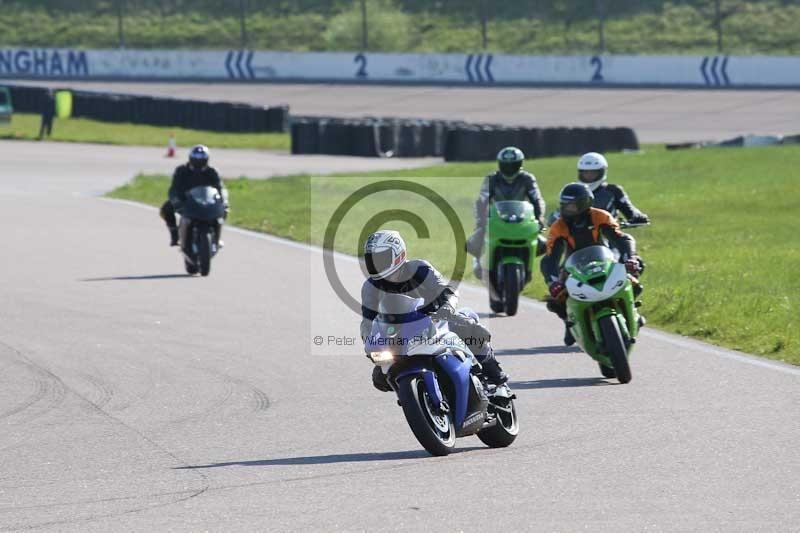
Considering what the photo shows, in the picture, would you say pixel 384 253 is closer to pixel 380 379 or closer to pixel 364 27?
pixel 380 379

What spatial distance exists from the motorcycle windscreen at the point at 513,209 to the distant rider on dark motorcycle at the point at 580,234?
2840 mm

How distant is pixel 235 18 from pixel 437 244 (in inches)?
2180

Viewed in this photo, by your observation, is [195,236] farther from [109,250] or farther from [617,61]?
[617,61]

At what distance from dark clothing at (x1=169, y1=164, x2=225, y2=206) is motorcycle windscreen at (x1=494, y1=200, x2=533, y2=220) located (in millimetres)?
5357

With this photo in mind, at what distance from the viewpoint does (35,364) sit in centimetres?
1301

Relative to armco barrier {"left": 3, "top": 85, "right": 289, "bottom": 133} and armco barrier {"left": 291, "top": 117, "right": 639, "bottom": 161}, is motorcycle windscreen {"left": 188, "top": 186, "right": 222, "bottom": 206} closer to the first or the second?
armco barrier {"left": 291, "top": 117, "right": 639, "bottom": 161}

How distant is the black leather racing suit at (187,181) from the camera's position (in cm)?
2022

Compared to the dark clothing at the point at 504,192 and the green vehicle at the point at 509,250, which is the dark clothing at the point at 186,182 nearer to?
the dark clothing at the point at 504,192

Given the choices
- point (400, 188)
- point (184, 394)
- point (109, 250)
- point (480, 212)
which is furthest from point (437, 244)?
point (184, 394)

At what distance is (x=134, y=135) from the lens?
49.3m

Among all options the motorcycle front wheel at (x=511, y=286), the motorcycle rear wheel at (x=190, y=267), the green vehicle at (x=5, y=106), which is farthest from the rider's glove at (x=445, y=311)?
the green vehicle at (x=5, y=106)

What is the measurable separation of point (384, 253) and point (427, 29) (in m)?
65.5

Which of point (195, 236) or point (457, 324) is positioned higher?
point (457, 324)

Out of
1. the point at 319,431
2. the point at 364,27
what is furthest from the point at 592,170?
the point at 364,27
